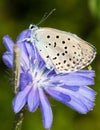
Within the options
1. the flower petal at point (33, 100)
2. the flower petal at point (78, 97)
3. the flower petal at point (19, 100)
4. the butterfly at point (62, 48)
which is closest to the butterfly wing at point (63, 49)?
the butterfly at point (62, 48)

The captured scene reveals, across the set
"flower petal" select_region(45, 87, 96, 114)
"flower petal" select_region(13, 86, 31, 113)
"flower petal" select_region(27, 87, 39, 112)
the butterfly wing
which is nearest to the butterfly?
the butterfly wing

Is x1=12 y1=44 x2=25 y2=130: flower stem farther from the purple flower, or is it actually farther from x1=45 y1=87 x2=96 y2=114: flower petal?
x1=45 y1=87 x2=96 y2=114: flower petal

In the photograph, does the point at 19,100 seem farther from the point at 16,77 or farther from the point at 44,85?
the point at 44,85

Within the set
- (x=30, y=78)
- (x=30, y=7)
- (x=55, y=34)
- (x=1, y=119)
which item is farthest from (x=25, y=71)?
(x=30, y=7)

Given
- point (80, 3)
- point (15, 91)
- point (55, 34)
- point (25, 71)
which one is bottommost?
point (15, 91)

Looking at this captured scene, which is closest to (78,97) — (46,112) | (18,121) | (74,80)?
(74,80)

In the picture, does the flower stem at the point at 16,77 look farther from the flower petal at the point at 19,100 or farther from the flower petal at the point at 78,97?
the flower petal at the point at 78,97

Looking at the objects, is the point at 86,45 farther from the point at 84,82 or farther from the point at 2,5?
the point at 2,5
